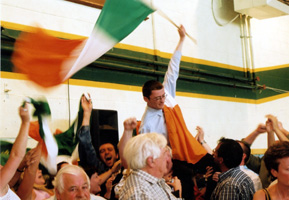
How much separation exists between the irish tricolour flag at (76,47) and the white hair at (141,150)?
55.5 inches

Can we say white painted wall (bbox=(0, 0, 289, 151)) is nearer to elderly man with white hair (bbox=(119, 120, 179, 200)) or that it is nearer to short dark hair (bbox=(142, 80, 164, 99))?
short dark hair (bbox=(142, 80, 164, 99))

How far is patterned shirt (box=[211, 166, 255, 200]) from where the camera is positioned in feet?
11.4

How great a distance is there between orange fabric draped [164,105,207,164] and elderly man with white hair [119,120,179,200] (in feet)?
4.33

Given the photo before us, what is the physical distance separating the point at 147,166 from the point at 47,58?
1628 mm

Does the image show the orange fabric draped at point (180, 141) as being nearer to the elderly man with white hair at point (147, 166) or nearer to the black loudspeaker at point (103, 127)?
the black loudspeaker at point (103, 127)

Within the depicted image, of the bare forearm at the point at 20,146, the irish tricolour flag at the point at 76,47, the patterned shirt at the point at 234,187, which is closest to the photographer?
the bare forearm at the point at 20,146

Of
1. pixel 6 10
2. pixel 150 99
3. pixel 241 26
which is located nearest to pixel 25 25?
pixel 6 10

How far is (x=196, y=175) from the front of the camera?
4.34 m

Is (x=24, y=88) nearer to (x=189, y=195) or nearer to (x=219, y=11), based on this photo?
(x=189, y=195)

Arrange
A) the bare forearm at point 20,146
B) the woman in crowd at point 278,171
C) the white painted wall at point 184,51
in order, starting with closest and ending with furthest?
the bare forearm at point 20,146 → the woman in crowd at point 278,171 → the white painted wall at point 184,51

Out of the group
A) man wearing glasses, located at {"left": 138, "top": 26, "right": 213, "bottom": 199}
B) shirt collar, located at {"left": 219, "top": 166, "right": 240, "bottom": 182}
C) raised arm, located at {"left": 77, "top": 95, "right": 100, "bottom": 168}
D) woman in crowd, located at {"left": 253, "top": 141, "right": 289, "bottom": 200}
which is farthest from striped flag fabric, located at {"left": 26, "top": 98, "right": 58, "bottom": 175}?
woman in crowd, located at {"left": 253, "top": 141, "right": 289, "bottom": 200}

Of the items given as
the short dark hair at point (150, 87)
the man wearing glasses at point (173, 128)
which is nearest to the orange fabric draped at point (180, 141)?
the man wearing glasses at point (173, 128)

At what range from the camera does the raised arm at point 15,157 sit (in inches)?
112

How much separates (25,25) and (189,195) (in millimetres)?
2500
